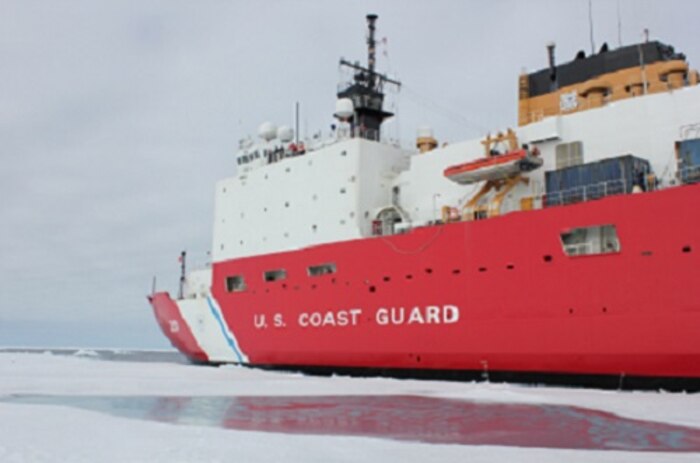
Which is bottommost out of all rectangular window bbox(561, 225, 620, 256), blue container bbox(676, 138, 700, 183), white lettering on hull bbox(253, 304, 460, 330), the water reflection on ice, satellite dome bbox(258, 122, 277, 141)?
the water reflection on ice

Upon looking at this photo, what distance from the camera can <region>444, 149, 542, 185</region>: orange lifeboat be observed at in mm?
13891

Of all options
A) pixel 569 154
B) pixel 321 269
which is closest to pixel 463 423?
pixel 569 154

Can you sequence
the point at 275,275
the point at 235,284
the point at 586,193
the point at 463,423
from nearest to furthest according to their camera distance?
the point at 463,423 < the point at 586,193 < the point at 275,275 < the point at 235,284

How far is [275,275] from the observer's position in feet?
59.9

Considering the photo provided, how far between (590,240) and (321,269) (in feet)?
23.8

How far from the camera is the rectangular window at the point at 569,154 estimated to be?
45.8ft

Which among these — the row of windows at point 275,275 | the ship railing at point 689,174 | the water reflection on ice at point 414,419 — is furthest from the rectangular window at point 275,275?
the ship railing at point 689,174

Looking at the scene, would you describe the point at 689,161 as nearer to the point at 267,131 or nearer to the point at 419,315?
the point at 419,315

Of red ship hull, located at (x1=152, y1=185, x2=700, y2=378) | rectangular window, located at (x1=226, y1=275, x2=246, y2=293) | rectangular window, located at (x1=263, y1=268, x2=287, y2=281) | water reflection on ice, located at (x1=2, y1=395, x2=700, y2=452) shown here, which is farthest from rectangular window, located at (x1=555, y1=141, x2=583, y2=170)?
rectangular window, located at (x1=226, y1=275, x2=246, y2=293)

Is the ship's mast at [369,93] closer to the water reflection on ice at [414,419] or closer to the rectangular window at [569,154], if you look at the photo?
the rectangular window at [569,154]

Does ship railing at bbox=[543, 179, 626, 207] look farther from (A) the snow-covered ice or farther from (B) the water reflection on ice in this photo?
(B) the water reflection on ice

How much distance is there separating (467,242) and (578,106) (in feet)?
15.9

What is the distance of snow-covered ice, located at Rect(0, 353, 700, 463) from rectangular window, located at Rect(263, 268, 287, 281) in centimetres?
367

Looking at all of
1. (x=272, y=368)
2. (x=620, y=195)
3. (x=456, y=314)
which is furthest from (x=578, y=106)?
(x=272, y=368)
